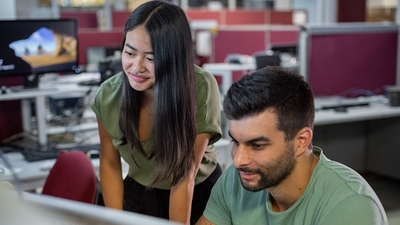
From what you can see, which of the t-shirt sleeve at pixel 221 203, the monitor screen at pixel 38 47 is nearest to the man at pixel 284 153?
the t-shirt sleeve at pixel 221 203

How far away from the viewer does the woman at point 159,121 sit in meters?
1.59

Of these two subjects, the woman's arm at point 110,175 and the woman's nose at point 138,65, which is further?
the woman's arm at point 110,175

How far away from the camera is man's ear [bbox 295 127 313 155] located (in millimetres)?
1274

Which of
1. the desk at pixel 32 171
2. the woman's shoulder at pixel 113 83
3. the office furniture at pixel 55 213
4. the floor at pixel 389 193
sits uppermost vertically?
the woman's shoulder at pixel 113 83

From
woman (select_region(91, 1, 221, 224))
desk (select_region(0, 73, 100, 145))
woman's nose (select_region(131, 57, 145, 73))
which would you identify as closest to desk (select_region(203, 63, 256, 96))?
desk (select_region(0, 73, 100, 145))

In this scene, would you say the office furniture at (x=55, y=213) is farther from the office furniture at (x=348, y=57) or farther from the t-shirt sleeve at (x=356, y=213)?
the office furniture at (x=348, y=57)

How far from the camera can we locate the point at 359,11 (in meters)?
5.71

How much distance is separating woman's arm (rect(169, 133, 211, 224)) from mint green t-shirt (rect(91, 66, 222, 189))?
0.04m

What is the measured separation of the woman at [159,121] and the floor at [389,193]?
191cm

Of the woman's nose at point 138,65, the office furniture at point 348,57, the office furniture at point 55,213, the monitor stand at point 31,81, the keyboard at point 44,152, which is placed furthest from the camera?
the office furniture at point 348,57

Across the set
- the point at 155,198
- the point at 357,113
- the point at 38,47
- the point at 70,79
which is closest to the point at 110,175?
the point at 155,198

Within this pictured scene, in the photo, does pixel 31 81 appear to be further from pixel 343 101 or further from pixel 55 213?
pixel 55 213

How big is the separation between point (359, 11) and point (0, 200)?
5.58 meters

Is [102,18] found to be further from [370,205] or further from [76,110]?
[370,205]
